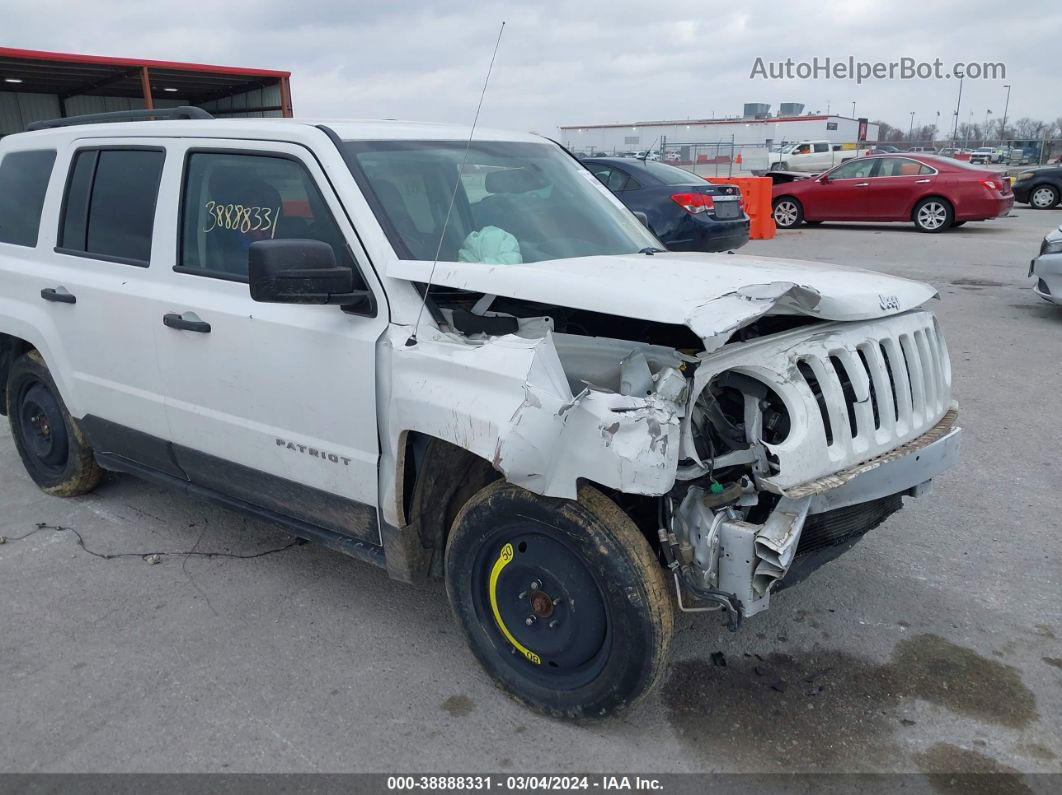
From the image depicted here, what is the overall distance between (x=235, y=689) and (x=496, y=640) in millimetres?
970

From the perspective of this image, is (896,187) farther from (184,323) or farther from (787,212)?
(184,323)

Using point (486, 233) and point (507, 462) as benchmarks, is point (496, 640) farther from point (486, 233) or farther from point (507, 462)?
point (486, 233)

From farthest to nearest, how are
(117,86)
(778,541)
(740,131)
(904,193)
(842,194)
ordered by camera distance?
1. (740,131)
2. (117,86)
3. (842,194)
4. (904,193)
5. (778,541)

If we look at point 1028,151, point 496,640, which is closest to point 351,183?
point 496,640

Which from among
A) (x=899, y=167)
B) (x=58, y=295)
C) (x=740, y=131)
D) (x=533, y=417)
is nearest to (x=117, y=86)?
(x=899, y=167)

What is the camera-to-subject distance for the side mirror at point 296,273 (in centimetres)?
281

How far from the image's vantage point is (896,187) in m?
17.1

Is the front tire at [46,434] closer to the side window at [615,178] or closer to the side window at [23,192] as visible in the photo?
the side window at [23,192]

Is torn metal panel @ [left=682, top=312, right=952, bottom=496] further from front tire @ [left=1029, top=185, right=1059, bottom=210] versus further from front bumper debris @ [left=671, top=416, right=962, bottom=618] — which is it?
front tire @ [left=1029, top=185, right=1059, bottom=210]

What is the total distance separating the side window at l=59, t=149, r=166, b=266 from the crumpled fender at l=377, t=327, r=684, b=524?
1669 millimetres

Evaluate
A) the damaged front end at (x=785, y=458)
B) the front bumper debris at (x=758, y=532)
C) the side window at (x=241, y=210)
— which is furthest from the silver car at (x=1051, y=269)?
the side window at (x=241, y=210)

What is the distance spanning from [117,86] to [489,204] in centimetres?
2357

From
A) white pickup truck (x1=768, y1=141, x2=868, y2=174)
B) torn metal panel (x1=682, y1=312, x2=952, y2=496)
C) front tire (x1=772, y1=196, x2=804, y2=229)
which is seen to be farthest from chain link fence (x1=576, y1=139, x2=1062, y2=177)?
torn metal panel (x1=682, y1=312, x2=952, y2=496)

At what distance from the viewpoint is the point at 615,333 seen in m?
3.21
